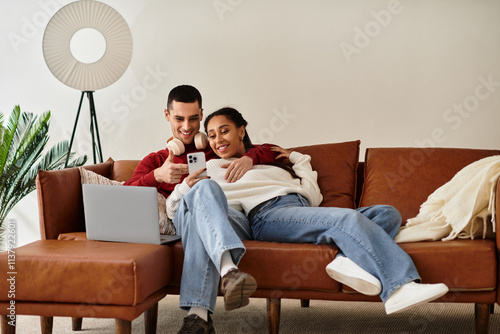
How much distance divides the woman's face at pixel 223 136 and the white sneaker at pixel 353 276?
794mm

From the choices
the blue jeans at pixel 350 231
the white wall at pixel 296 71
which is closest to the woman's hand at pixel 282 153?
the blue jeans at pixel 350 231

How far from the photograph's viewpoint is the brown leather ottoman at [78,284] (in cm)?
173

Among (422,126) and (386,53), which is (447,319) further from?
(386,53)

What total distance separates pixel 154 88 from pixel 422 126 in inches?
68.2

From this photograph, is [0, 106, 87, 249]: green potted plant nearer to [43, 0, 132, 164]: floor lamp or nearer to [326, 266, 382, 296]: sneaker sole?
[43, 0, 132, 164]: floor lamp

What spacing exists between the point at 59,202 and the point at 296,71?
173cm

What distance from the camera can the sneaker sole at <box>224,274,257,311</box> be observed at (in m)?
1.68

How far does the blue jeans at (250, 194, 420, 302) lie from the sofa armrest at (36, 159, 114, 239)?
82 centimetres

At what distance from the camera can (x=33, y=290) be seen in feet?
5.82

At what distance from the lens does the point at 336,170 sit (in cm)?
259

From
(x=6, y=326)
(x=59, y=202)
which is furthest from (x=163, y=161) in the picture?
(x=6, y=326)

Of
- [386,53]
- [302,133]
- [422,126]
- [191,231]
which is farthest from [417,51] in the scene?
[191,231]

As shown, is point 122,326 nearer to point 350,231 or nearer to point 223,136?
point 350,231

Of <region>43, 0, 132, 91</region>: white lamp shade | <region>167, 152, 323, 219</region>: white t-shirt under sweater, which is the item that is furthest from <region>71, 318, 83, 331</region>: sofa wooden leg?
<region>43, 0, 132, 91</region>: white lamp shade
